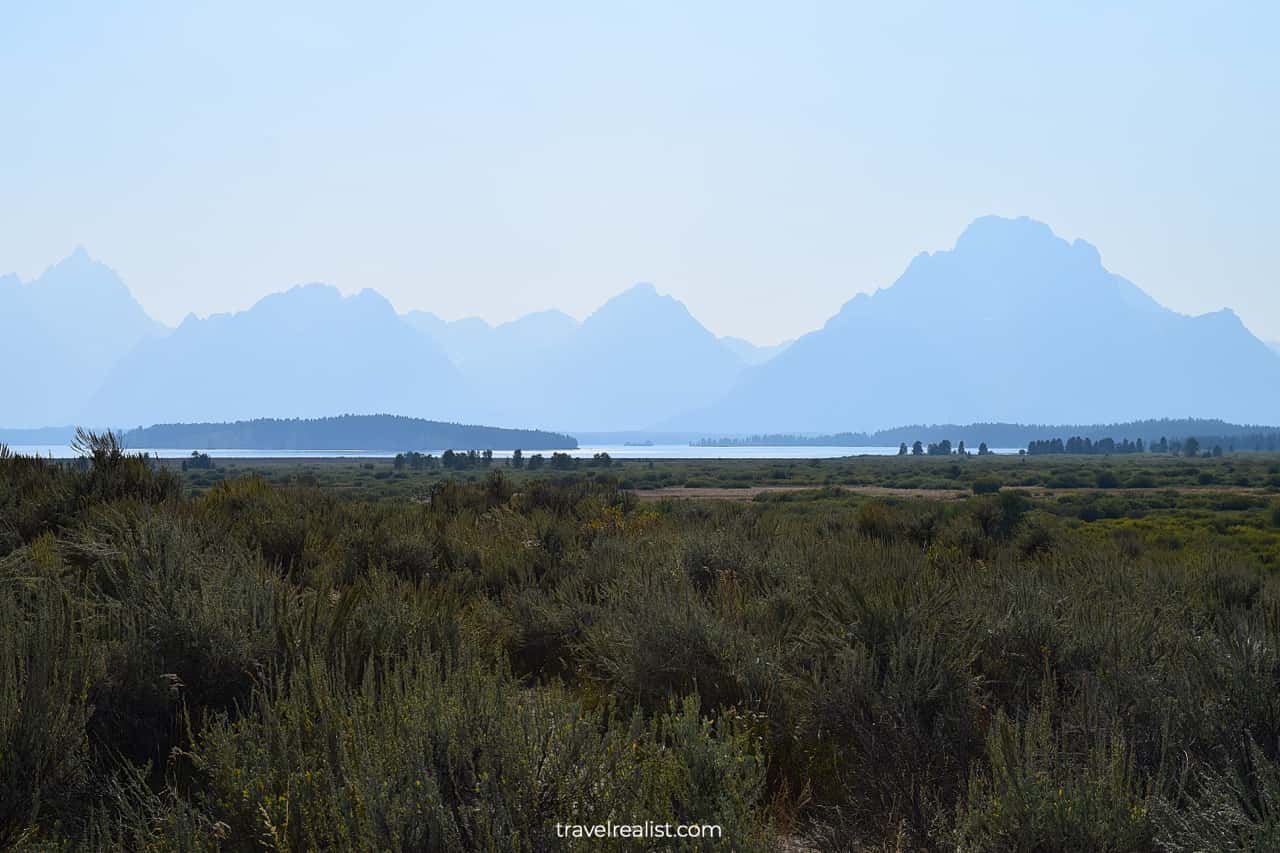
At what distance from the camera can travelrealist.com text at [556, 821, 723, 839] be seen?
131 inches

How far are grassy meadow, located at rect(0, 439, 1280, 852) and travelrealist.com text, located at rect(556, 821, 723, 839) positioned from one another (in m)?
0.04

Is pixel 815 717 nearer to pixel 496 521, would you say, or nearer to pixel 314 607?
pixel 314 607

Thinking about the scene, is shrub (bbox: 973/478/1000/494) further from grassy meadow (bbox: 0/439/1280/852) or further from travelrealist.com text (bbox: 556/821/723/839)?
travelrealist.com text (bbox: 556/821/723/839)

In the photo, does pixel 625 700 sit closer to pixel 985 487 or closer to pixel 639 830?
pixel 639 830

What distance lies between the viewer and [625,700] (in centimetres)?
637

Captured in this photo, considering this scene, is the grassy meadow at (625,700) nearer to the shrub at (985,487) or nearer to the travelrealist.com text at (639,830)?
the travelrealist.com text at (639,830)

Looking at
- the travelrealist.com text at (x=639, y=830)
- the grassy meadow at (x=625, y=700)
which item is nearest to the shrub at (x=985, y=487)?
the grassy meadow at (x=625, y=700)

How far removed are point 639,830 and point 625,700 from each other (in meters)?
3.04

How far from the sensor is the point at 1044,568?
10055 mm

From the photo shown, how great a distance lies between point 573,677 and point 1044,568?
19.0ft

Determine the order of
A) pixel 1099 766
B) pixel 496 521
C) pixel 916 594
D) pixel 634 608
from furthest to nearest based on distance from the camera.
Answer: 1. pixel 496 521
2. pixel 634 608
3. pixel 916 594
4. pixel 1099 766

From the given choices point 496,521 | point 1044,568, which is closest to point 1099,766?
point 1044,568

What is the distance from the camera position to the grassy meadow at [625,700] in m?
3.65

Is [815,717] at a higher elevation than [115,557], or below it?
below
